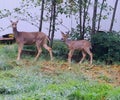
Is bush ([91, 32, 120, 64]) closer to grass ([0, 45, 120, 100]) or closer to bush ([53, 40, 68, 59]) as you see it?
bush ([53, 40, 68, 59])

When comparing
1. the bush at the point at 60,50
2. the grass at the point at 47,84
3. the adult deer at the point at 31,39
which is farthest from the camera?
the bush at the point at 60,50

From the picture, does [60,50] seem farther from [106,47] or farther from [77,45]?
[106,47]

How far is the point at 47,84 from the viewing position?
8039 millimetres

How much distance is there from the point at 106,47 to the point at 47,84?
14.9 feet

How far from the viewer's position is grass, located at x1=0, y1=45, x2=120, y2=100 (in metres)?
7.03

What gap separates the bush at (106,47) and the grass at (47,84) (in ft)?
5.08

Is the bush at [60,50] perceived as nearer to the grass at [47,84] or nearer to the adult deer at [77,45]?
the adult deer at [77,45]

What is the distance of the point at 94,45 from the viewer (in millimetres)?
12375

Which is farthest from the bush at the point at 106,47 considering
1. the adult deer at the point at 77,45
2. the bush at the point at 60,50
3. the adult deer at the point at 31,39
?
the adult deer at the point at 31,39

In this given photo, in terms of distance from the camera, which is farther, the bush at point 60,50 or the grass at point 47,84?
the bush at point 60,50

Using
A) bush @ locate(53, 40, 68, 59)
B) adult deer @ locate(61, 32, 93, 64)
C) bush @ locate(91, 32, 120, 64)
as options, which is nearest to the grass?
adult deer @ locate(61, 32, 93, 64)

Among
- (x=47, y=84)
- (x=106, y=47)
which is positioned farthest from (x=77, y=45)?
(x=47, y=84)

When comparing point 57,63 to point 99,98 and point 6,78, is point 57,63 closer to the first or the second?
point 6,78

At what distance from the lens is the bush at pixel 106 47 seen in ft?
39.7
